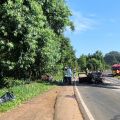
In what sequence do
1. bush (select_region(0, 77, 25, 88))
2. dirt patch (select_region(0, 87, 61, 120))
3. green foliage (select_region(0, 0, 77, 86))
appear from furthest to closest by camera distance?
bush (select_region(0, 77, 25, 88)), green foliage (select_region(0, 0, 77, 86)), dirt patch (select_region(0, 87, 61, 120))

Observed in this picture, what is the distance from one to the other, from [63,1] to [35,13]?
973cm

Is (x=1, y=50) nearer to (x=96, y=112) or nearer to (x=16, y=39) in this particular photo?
(x=16, y=39)

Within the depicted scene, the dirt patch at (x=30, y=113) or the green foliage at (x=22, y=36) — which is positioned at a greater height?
the green foliage at (x=22, y=36)

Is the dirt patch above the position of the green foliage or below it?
below

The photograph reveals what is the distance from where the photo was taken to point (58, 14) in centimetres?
3944

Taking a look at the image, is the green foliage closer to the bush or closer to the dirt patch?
the bush

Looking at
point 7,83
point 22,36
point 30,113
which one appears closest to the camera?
point 30,113

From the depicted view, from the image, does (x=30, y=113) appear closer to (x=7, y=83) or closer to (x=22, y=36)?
(x=22, y=36)

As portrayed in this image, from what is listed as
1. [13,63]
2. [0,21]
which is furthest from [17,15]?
[13,63]

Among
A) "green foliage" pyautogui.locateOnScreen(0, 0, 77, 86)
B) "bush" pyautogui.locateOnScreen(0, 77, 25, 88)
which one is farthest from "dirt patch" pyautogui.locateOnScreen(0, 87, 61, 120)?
"bush" pyautogui.locateOnScreen(0, 77, 25, 88)

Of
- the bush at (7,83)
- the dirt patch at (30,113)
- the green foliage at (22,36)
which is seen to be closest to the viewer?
the dirt patch at (30,113)

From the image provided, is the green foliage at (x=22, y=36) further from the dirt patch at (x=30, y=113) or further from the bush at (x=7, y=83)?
the dirt patch at (x=30, y=113)

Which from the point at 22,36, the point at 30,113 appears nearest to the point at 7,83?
the point at 22,36

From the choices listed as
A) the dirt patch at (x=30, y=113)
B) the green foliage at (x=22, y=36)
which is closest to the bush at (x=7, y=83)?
the green foliage at (x=22, y=36)
